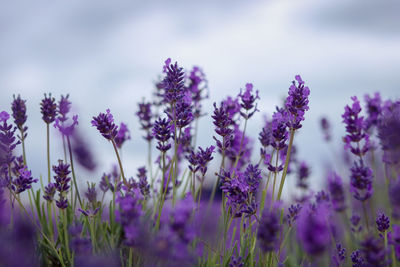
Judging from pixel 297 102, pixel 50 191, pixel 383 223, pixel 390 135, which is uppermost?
pixel 297 102

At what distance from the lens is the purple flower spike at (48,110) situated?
9.67 ft

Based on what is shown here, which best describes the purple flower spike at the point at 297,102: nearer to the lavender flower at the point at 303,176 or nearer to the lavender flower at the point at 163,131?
the lavender flower at the point at 163,131

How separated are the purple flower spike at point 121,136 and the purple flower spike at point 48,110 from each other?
2.31ft

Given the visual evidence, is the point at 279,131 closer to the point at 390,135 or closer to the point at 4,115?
the point at 390,135

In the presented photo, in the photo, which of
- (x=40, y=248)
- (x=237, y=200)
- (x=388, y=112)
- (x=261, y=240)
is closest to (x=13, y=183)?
(x=40, y=248)

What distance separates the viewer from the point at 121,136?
3676mm

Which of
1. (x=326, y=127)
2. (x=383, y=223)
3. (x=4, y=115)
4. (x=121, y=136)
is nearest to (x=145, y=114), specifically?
(x=121, y=136)

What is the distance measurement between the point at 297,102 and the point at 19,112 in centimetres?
178

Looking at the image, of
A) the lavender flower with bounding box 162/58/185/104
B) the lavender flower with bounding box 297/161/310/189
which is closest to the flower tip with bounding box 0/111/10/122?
the lavender flower with bounding box 162/58/185/104

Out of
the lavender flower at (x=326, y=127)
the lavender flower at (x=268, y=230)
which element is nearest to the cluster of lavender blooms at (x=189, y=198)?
the lavender flower at (x=268, y=230)

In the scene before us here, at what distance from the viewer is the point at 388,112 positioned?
11.9 ft

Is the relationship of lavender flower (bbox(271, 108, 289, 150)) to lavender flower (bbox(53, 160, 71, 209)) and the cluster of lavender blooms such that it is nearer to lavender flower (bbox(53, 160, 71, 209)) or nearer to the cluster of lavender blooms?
the cluster of lavender blooms

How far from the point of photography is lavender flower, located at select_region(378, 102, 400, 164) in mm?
2537

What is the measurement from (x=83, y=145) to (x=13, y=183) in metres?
0.74
